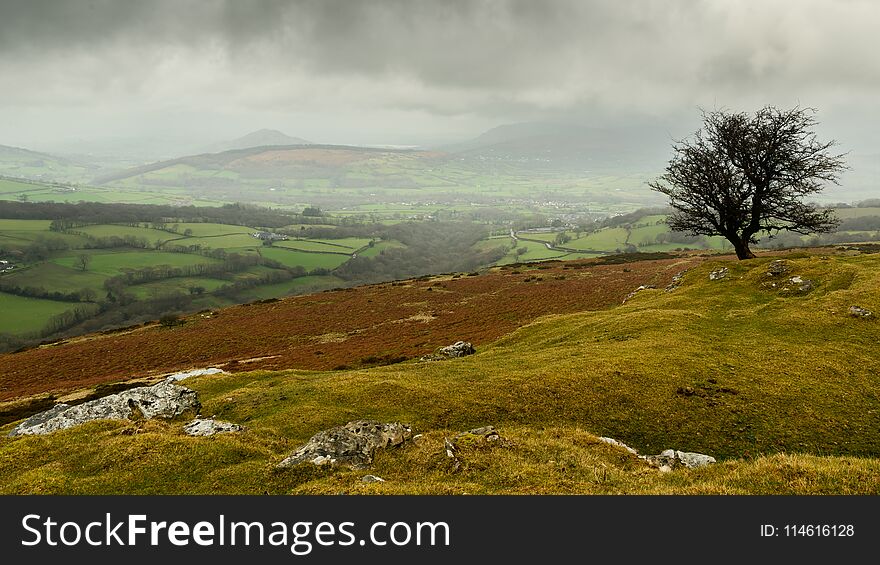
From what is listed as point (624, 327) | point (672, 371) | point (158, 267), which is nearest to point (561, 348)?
point (624, 327)

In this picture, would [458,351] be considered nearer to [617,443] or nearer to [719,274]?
[617,443]

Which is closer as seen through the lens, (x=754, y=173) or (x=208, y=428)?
(x=208, y=428)

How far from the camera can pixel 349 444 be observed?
12695mm

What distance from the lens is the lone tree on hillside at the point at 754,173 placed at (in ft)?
115

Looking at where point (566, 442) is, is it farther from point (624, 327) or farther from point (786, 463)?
point (624, 327)

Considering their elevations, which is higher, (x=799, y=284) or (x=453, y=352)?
(x=799, y=284)

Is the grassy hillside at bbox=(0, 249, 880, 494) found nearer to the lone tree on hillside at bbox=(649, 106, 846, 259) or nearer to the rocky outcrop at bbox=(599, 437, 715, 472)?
the rocky outcrop at bbox=(599, 437, 715, 472)

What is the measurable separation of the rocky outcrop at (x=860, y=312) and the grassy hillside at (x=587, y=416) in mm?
482

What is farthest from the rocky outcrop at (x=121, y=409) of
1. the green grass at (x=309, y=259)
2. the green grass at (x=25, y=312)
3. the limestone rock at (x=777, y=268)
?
the green grass at (x=309, y=259)

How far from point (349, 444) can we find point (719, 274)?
34.1 metres

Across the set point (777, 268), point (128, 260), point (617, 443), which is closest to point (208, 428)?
point (617, 443)

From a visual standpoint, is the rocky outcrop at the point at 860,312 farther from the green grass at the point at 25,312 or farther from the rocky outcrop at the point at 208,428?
the green grass at the point at 25,312
